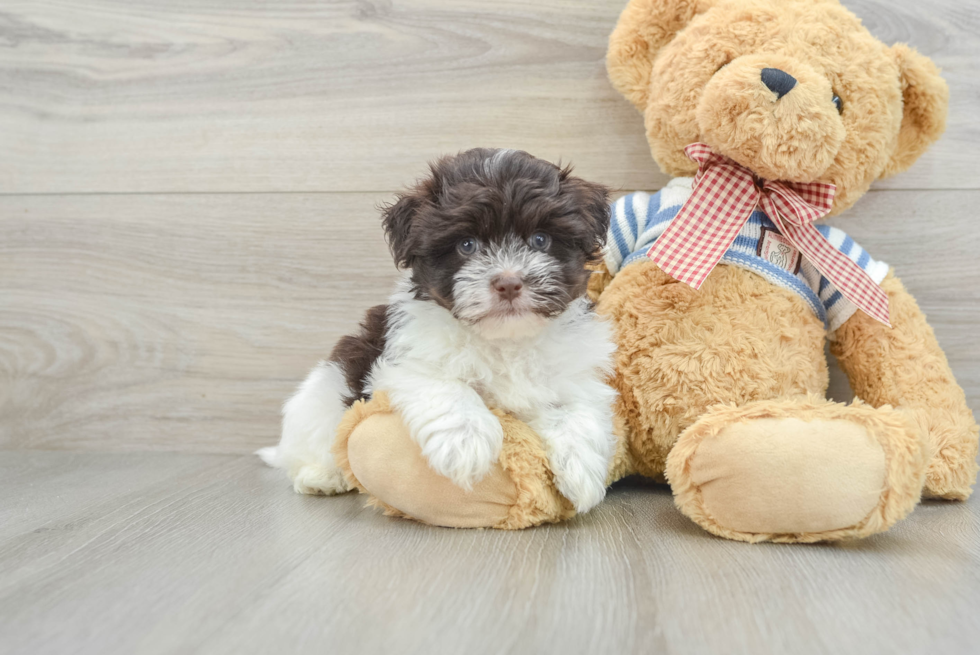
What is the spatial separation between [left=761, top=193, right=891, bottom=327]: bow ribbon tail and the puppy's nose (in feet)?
2.26

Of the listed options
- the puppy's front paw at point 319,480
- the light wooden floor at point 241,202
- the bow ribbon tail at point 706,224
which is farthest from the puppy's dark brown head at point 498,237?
the puppy's front paw at point 319,480

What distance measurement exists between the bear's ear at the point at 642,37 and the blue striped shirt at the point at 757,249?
0.87ft

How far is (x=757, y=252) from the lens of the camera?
62.7 inches

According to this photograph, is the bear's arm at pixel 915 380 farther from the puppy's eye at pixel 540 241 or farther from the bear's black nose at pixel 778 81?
the puppy's eye at pixel 540 241

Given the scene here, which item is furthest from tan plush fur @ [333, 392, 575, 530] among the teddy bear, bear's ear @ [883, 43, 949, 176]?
bear's ear @ [883, 43, 949, 176]

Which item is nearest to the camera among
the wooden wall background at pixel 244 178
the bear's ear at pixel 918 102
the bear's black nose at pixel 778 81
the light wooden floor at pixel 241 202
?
the bear's black nose at pixel 778 81

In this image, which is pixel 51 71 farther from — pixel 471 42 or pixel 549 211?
pixel 549 211

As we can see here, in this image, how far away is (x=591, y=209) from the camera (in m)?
1.38

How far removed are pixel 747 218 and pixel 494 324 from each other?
0.66 metres

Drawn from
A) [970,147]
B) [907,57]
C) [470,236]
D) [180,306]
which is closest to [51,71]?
[180,306]

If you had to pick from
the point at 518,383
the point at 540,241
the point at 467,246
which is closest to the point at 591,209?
the point at 540,241

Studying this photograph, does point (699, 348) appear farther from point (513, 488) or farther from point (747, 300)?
point (513, 488)

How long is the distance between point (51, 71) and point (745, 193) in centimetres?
200

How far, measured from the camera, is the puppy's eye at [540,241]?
1300 mm
